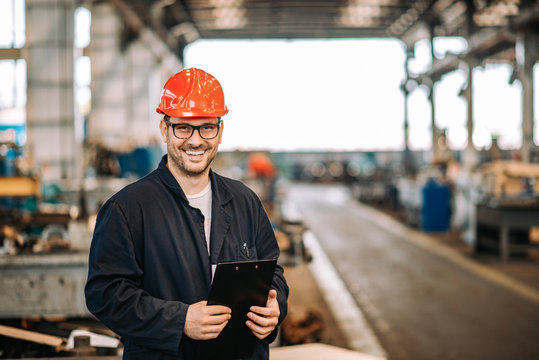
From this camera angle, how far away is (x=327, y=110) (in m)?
25.4

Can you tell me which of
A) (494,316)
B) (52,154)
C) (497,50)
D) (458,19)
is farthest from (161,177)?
(458,19)

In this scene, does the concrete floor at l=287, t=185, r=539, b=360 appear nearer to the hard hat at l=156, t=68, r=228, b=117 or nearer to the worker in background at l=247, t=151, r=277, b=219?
the worker in background at l=247, t=151, r=277, b=219

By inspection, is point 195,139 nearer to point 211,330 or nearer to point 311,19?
point 211,330

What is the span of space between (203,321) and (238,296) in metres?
0.14

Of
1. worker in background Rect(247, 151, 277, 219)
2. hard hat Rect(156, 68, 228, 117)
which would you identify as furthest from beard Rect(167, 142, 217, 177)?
worker in background Rect(247, 151, 277, 219)

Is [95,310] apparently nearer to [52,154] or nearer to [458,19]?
[52,154]

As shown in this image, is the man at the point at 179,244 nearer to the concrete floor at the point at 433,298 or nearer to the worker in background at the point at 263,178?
the concrete floor at the point at 433,298

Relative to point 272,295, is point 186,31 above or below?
above

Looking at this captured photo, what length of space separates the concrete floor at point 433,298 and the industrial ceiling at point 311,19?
9.52 metres

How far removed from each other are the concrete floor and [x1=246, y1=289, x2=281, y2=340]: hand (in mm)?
3319

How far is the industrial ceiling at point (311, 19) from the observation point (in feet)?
61.7

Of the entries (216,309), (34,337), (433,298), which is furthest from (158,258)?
(433,298)

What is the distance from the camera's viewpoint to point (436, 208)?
12195 millimetres

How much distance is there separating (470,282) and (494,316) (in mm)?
1600
